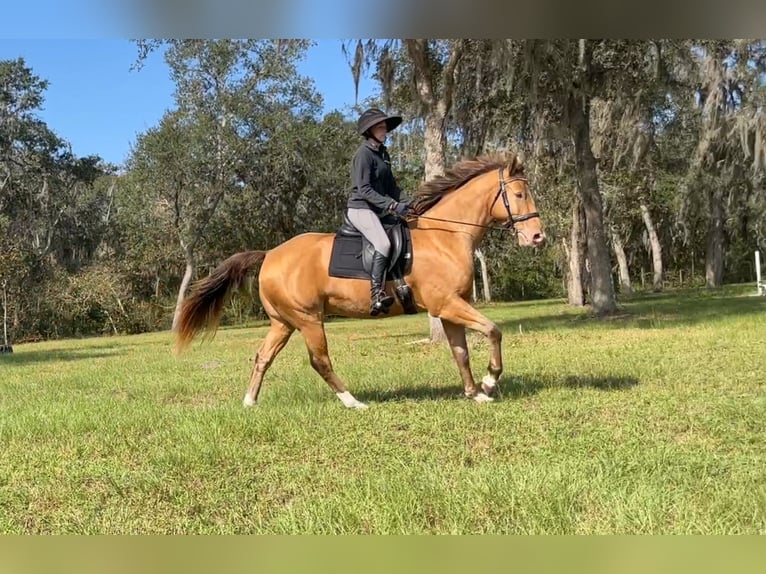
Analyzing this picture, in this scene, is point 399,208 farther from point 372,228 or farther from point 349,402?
point 349,402

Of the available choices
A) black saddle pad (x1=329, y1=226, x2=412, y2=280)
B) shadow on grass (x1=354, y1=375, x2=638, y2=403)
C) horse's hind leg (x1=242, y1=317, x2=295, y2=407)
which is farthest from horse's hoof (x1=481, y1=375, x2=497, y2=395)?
horse's hind leg (x1=242, y1=317, x2=295, y2=407)

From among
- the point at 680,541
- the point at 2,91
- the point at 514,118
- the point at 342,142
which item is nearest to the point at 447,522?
the point at 680,541

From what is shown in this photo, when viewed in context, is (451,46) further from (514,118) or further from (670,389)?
(670,389)

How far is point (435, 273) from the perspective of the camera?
544cm

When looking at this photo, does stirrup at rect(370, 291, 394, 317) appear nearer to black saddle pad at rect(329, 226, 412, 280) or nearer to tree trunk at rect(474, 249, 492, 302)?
black saddle pad at rect(329, 226, 412, 280)

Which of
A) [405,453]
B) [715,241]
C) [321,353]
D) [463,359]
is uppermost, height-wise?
[715,241]

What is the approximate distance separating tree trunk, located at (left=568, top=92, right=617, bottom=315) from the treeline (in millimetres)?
37

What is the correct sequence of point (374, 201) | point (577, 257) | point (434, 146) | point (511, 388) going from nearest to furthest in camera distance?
point (374, 201) < point (511, 388) < point (434, 146) < point (577, 257)

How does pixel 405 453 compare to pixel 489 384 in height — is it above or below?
below

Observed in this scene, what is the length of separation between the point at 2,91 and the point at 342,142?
41.3 feet

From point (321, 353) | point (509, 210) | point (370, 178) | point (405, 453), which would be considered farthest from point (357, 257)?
point (405, 453)

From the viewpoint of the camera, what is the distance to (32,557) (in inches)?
109

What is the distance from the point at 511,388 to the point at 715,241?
30.3 m

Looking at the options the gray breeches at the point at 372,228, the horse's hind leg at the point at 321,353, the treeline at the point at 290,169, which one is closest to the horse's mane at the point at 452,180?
the gray breeches at the point at 372,228
